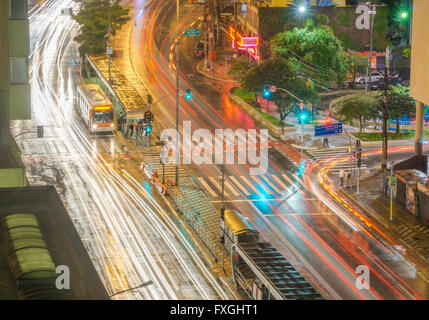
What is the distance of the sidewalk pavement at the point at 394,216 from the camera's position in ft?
209

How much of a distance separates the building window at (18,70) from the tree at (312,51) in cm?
5046

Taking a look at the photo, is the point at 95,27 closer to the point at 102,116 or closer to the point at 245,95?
the point at 245,95

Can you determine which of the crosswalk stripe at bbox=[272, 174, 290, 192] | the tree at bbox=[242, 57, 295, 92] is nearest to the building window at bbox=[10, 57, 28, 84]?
the crosswalk stripe at bbox=[272, 174, 290, 192]

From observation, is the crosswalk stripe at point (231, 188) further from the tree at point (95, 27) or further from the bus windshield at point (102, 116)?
the tree at point (95, 27)

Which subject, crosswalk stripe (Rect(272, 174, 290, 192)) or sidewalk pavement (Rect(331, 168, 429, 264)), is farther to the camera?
crosswalk stripe (Rect(272, 174, 290, 192))

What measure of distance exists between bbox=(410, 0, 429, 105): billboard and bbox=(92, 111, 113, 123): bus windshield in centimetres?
3144

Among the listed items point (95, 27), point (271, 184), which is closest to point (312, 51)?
point (271, 184)

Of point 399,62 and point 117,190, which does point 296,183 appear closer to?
point 117,190

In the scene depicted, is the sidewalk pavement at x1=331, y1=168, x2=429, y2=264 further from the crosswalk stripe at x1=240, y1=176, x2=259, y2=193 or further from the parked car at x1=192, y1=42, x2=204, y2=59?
the parked car at x1=192, y1=42, x2=204, y2=59

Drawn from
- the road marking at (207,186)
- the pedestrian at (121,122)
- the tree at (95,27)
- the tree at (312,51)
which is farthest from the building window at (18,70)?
the tree at (95,27)

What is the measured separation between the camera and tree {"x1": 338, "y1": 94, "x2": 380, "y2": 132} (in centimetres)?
9112

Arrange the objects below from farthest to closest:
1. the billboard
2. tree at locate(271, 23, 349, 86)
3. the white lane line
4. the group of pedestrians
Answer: tree at locate(271, 23, 349, 86)
the group of pedestrians
the white lane line
the billboard

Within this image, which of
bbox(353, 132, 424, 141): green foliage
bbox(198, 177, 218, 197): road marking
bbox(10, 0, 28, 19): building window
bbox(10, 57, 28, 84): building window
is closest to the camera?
bbox(10, 0, 28, 19): building window

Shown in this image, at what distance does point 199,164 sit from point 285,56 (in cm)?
2277
